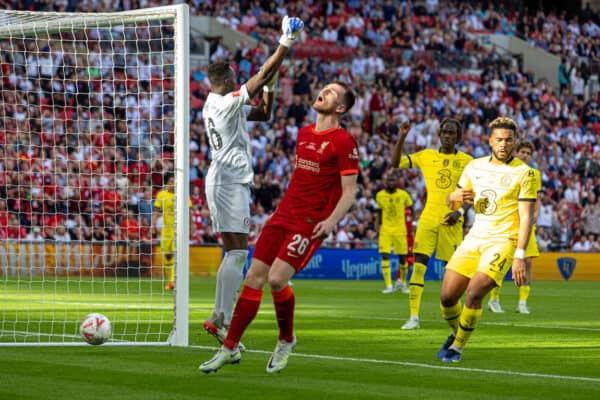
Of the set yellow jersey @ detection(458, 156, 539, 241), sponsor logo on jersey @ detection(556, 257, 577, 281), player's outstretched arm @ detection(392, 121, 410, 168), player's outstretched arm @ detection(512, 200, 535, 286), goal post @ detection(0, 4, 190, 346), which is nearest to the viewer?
player's outstretched arm @ detection(512, 200, 535, 286)

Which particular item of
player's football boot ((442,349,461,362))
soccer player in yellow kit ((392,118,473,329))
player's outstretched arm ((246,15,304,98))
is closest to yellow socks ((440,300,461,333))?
player's football boot ((442,349,461,362))

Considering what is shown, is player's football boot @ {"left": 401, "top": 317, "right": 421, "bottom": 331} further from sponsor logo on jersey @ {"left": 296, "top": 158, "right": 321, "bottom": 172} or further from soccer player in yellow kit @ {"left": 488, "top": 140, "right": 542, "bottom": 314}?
sponsor logo on jersey @ {"left": 296, "top": 158, "right": 321, "bottom": 172}

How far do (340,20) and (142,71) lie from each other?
10.9m

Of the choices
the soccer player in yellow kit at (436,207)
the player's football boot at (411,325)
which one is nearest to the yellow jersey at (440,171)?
the soccer player in yellow kit at (436,207)

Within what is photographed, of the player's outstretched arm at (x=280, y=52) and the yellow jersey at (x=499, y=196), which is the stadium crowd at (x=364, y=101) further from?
the yellow jersey at (x=499, y=196)

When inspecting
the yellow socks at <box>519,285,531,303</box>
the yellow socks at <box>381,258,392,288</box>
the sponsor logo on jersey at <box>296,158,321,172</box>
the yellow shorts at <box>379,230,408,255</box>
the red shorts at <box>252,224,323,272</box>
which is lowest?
the yellow socks at <box>381,258,392,288</box>

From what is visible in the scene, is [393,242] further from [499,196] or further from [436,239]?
[499,196]

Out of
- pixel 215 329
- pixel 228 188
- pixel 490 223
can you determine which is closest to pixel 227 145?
pixel 228 188

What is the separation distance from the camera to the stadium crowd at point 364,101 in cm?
2706

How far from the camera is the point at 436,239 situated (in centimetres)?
1398

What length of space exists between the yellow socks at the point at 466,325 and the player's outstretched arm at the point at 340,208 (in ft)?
6.30

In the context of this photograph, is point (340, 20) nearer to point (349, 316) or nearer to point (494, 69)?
point (494, 69)

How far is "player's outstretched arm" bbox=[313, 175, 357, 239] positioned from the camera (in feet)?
28.7

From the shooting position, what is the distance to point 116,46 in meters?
31.6
